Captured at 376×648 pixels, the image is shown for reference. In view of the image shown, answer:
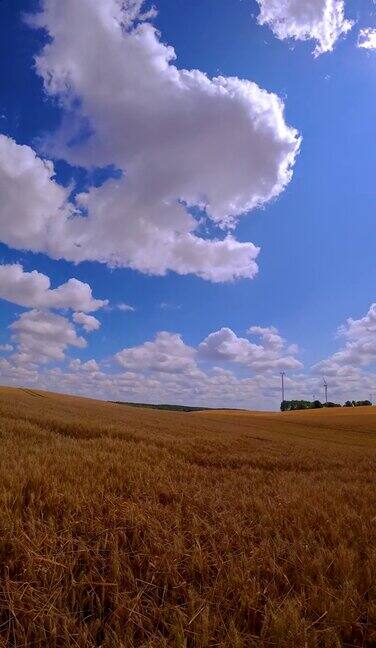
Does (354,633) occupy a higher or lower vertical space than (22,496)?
lower

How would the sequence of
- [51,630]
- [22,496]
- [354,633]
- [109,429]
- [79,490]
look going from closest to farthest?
1. [51,630]
2. [354,633]
3. [22,496]
4. [79,490]
5. [109,429]

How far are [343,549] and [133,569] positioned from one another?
2.03m

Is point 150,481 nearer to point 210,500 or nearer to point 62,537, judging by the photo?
point 210,500

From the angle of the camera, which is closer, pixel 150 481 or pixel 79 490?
pixel 79 490

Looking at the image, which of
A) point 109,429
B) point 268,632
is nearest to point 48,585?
point 268,632

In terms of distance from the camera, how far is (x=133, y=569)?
3451 millimetres

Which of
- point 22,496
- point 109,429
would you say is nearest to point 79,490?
point 22,496

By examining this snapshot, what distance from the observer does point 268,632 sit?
2621mm

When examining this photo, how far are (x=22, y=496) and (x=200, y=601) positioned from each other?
260cm

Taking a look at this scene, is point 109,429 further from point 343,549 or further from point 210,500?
point 343,549

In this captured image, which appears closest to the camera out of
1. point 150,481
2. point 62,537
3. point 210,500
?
point 62,537

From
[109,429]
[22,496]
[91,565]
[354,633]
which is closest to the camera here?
[354,633]

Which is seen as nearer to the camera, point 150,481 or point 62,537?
point 62,537

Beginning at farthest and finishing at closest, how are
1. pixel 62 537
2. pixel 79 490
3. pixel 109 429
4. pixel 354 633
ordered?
pixel 109 429, pixel 79 490, pixel 62 537, pixel 354 633
